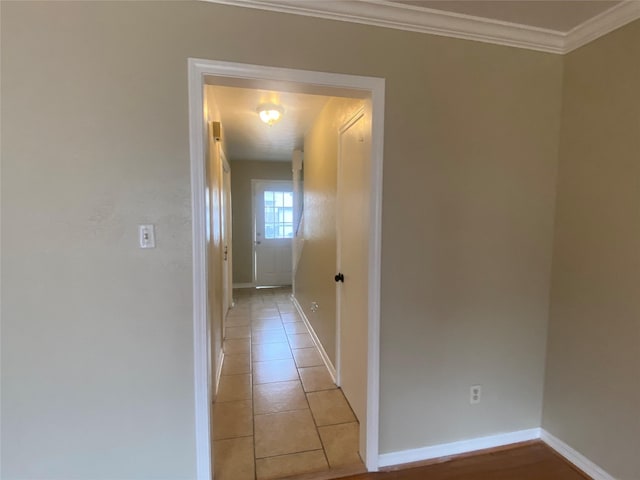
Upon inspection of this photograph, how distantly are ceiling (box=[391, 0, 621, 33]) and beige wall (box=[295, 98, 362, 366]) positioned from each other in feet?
2.28

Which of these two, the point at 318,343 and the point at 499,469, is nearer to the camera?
the point at 499,469

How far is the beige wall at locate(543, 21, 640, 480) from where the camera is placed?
169cm

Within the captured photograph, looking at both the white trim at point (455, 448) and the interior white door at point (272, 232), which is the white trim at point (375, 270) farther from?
the interior white door at point (272, 232)

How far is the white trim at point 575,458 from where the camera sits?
72.6 inches

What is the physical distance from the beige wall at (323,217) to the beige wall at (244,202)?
2.44 meters

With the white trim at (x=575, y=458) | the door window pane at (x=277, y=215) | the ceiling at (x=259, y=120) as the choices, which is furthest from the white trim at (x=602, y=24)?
the door window pane at (x=277, y=215)

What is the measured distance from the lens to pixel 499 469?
1952 mm

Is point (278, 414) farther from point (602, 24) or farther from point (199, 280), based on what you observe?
point (602, 24)

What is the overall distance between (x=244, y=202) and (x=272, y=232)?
0.80 m

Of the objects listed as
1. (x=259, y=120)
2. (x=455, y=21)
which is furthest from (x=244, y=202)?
(x=455, y=21)

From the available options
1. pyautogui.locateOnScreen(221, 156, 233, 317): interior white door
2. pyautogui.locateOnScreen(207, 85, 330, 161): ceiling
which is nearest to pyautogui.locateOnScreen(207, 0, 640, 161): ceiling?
pyautogui.locateOnScreen(207, 85, 330, 161): ceiling

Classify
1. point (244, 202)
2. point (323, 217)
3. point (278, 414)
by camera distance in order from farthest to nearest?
point (244, 202) → point (323, 217) → point (278, 414)

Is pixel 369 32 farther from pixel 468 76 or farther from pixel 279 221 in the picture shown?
pixel 279 221

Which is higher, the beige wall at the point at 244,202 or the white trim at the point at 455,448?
the beige wall at the point at 244,202
